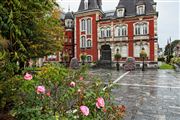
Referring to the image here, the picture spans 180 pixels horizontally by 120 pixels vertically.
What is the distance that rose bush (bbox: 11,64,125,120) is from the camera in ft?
8.92

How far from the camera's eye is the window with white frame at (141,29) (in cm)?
2903

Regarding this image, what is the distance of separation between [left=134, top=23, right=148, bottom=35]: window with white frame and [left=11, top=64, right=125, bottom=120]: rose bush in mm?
26909

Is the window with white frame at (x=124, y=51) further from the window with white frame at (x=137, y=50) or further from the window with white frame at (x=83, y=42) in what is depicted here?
the window with white frame at (x=83, y=42)

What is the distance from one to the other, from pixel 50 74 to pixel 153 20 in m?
27.3

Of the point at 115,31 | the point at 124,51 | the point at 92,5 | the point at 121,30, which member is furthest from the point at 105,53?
the point at 92,5

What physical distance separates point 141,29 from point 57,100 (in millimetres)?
27690

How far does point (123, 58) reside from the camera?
101 ft

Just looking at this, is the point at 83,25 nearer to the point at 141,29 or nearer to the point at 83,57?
the point at 83,57

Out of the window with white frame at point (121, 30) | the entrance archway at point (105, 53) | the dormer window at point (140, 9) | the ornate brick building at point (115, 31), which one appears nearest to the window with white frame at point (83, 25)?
the ornate brick building at point (115, 31)

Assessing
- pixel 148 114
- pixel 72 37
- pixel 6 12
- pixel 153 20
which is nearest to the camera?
pixel 6 12

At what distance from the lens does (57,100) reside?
3.21 meters

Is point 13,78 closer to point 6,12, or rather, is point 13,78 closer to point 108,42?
point 6,12

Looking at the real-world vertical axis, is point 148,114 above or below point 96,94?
below

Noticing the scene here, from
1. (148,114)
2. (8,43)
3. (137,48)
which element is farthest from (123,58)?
(8,43)
